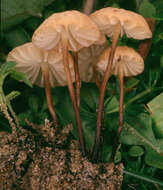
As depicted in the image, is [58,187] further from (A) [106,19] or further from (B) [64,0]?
(B) [64,0]

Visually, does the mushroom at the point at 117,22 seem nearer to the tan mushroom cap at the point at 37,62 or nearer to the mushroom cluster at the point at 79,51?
the mushroom cluster at the point at 79,51

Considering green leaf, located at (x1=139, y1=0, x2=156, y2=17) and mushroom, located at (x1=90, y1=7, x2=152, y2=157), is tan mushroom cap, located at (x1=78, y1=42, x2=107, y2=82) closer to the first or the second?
mushroom, located at (x1=90, y1=7, x2=152, y2=157)

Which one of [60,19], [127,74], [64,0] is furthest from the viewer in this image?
[64,0]

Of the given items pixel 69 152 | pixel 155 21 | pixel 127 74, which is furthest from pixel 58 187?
pixel 155 21

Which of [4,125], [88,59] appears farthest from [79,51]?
[4,125]

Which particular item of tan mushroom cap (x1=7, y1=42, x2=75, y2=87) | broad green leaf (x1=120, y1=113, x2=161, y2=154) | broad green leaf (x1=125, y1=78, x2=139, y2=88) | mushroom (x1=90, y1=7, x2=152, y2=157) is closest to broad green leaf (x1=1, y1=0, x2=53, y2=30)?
tan mushroom cap (x1=7, y1=42, x2=75, y2=87)

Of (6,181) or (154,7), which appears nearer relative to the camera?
(6,181)

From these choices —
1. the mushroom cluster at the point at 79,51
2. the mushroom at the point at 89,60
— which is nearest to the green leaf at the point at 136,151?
the mushroom cluster at the point at 79,51
